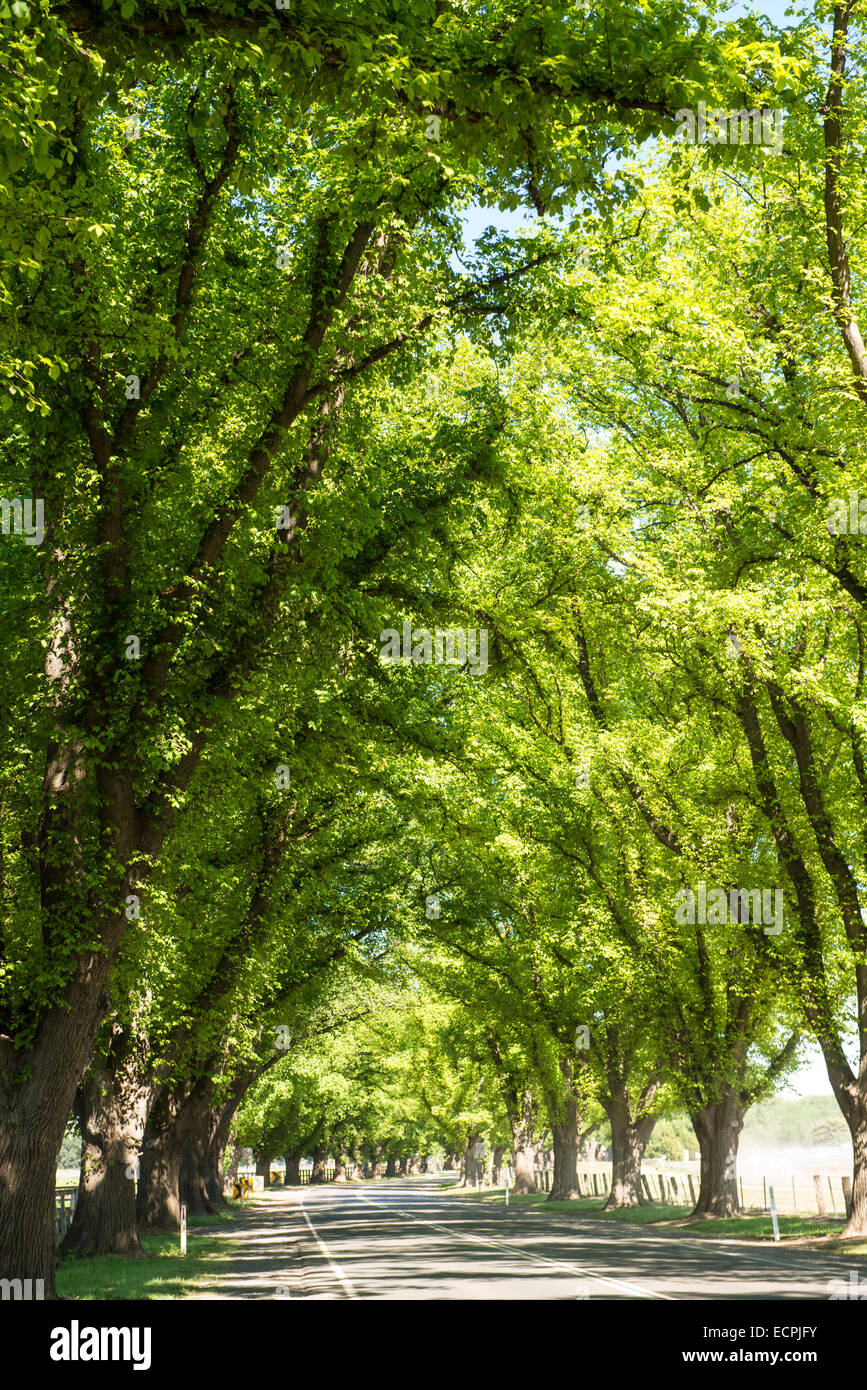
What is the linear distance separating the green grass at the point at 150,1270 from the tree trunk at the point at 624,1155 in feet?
50.9

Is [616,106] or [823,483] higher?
[823,483]

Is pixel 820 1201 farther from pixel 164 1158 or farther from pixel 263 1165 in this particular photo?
pixel 263 1165

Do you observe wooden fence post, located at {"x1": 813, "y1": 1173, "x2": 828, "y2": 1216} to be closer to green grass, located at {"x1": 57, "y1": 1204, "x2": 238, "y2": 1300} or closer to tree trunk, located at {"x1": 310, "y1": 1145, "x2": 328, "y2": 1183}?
green grass, located at {"x1": 57, "y1": 1204, "x2": 238, "y2": 1300}

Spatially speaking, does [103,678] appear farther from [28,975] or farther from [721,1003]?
[721,1003]

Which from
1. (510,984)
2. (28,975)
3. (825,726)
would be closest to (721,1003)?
(825,726)

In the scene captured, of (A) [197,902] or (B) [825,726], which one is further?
(B) [825,726]

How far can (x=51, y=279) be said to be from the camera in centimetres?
957

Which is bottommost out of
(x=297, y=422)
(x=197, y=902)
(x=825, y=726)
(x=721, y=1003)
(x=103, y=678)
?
(x=721, y=1003)

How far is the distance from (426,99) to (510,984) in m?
32.1

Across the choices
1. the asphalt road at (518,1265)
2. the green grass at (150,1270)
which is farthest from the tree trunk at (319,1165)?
the green grass at (150,1270)

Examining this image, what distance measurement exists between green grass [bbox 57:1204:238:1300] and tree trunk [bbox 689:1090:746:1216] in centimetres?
1187

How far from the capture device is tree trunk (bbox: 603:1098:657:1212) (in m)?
35.3

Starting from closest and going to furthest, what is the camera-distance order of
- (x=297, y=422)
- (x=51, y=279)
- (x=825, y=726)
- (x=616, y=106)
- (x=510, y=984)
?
1. (x=616, y=106)
2. (x=51, y=279)
3. (x=297, y=422)
4. (x=825, y=726)
5. (x=510, y=984)

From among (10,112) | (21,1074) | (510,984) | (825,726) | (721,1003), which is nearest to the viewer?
(10,112)
